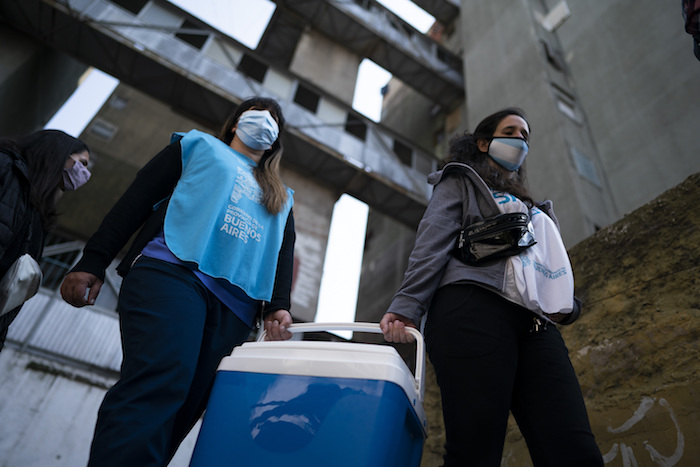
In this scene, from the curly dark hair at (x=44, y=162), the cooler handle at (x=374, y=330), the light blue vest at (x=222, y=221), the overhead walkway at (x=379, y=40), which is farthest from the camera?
the overhead walkway at (x=379, y=40)

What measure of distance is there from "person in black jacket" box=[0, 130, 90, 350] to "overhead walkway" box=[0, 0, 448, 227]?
23.8ft

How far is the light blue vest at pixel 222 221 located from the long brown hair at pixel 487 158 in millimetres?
702

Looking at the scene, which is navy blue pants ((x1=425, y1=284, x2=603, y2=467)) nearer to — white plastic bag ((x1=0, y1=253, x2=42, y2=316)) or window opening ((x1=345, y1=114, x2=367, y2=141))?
white plastic bag ((x1=0, y1=253, x2=42, y2=316))

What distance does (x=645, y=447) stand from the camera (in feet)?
4.78

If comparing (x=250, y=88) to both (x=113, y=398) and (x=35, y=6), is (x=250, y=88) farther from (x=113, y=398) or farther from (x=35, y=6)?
(x=113, y=398)

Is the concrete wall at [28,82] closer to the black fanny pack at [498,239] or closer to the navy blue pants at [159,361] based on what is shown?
the navy blue pants at [159,361]

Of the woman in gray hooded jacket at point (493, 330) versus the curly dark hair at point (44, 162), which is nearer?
the woman in gray hooded jacket at point (493, 330)

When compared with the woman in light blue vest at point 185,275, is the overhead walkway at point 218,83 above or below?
below

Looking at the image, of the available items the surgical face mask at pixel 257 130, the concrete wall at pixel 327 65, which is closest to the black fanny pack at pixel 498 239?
the surgical face mask at pixel 257 130

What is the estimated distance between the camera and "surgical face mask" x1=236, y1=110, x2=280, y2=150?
69.4 inches

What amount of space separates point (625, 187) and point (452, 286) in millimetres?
8472

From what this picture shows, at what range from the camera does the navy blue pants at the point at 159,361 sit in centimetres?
96

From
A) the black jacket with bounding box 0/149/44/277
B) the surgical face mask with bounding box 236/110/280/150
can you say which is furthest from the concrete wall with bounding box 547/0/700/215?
the black jacket with bounding box 0/149/44/277

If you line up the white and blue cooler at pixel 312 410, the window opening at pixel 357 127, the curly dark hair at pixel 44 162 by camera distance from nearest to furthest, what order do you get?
1. the white and blue cooler at pixel 312 410
2. the curly dark hair at pixel 44 162
3. the window opening at pixel 357 127
